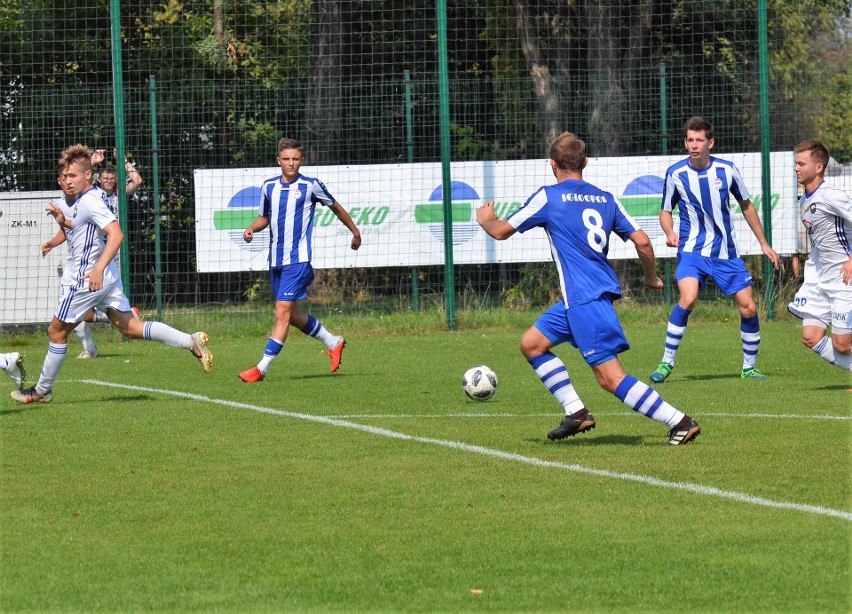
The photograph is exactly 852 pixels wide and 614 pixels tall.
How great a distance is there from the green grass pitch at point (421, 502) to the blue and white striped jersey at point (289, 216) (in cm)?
176

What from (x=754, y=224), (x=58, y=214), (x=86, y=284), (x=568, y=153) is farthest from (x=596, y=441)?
(x=58, y=214)

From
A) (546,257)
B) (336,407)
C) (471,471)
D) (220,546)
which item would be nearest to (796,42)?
(546,257)

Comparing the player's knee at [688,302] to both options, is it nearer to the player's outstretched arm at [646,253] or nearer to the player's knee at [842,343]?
the player's knee at [842,343]

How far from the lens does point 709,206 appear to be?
37.4 ft

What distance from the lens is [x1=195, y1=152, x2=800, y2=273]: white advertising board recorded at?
18.0m

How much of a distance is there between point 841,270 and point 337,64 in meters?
12.4

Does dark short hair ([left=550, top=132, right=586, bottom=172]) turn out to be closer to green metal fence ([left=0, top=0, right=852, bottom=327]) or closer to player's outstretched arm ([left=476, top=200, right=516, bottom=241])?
player's outstretched arm ([left=476, top=200, right=516, bottom=241])

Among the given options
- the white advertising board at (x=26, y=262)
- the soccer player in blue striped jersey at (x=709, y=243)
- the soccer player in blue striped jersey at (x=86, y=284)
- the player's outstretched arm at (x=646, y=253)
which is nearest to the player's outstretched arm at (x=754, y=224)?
the soccer player in blue striped jersey at (x=709, y=243)

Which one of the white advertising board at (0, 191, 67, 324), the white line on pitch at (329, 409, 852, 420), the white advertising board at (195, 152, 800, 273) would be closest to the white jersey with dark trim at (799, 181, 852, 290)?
the white line on pitch at (329, 409, 852, 420)

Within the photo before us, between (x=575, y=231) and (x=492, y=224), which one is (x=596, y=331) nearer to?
(x=575, y=231)

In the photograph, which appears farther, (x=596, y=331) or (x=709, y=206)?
(x=709, y=206)

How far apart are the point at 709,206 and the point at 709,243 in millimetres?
318

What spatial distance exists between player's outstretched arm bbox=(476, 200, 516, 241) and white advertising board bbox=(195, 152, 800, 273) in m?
10.6

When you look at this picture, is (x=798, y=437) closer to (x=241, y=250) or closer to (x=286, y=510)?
(x=286, y=510)
